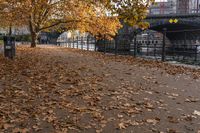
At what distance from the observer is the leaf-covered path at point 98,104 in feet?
17.4

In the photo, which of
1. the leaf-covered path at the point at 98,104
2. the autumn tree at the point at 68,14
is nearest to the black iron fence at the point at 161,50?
the autumn tree at the point at 68,14

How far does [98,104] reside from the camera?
6.67m

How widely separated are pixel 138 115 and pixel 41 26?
1418 inches

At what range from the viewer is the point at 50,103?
6.63 m

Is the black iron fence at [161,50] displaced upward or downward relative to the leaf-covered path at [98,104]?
upward

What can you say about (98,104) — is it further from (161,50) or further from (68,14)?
(68,14)

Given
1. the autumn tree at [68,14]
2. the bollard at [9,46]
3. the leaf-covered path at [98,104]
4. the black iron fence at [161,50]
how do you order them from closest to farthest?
the leaf-covered path at [98,104] < the bollard at [9,46] < the black iron fence at [161,50] < the autumn tree at [68,14]

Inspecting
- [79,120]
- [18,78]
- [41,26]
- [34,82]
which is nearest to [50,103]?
[79,120]

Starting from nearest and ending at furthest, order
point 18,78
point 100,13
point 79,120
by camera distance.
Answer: point 79,120 < point 18,78 < point 100,13

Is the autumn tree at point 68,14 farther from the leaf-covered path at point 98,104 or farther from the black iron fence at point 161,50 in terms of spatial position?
the leaf-covered path at point 98,104

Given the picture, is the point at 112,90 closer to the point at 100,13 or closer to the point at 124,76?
the point at 124,76

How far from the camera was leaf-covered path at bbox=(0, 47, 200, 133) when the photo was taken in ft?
17.4

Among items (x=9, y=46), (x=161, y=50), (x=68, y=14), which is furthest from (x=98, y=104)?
(x=68, y=14)

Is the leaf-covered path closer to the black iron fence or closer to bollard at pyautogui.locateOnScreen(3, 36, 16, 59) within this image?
bollard at pyautogui.locateOnScreen(3, 36, 16, 59)
